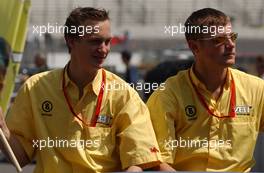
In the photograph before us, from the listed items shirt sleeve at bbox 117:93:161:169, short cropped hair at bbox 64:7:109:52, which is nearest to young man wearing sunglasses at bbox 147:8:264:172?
shirt sleeve at bbox 117:93:161:169

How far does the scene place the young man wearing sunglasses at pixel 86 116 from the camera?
3912mm

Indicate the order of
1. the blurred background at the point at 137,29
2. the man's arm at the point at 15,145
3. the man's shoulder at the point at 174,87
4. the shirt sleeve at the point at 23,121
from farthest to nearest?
the blurred background at the point at 137,29
the man's shoulder at the point at 174,87
the shirt sleeve at the point at 23,121
the man's arm at the point at 15,145

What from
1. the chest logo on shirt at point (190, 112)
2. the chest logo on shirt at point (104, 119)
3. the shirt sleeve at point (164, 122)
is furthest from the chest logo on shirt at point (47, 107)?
the chest logo on shirt at point (190, 112)

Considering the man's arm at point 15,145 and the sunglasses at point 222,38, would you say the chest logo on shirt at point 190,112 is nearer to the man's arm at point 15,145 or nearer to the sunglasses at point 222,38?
the sunglasses at point 222,38

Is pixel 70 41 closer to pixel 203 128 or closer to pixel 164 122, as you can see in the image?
pixel 164 122

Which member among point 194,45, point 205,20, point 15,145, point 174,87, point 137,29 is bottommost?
point 137,29

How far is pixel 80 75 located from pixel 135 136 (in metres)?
0.42

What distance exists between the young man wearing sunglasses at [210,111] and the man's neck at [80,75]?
38 centimetres

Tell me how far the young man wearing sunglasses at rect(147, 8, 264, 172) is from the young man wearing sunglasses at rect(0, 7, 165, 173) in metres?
0.13

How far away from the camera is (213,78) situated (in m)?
4.14

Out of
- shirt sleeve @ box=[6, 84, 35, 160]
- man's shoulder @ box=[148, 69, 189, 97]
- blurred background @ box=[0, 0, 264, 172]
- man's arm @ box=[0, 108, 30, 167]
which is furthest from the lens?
blurred background @ box=[0, 0, 264, 172]

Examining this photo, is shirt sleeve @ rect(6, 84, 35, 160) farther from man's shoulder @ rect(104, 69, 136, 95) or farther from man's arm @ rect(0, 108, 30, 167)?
man's shoulder @ rect(104, 69, 136, 95)

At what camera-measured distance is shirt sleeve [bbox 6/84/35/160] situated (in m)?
4.01

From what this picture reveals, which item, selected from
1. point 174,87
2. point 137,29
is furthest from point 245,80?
point 137,29
